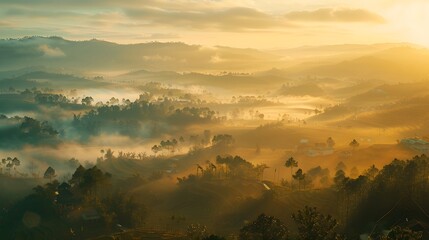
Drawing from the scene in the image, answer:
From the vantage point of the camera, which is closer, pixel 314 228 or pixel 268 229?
pixel 314 228

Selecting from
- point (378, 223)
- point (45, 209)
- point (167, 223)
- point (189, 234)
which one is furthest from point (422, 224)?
point (45, 209)

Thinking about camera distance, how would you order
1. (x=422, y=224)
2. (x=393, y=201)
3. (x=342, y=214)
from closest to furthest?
1. (x=422, y=224)
2. (x=393, y=201)
3. (x=342, y=214)

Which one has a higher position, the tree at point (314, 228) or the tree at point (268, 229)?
the tree at point (314, 228)

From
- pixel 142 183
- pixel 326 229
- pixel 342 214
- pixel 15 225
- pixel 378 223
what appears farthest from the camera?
pixel 142 183

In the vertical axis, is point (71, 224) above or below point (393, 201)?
below

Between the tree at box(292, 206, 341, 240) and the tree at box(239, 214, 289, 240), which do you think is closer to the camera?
the tree at box(292, 206, 341, 240)

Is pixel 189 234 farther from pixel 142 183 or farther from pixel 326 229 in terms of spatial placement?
pixel 142 183

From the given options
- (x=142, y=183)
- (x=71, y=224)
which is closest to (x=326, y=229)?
(x=71, y=224)

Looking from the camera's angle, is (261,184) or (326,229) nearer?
(326,229)

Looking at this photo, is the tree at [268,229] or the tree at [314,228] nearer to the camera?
the tree at [314,228]

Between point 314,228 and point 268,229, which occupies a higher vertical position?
point 314,228

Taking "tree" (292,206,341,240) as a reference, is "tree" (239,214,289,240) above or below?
below
